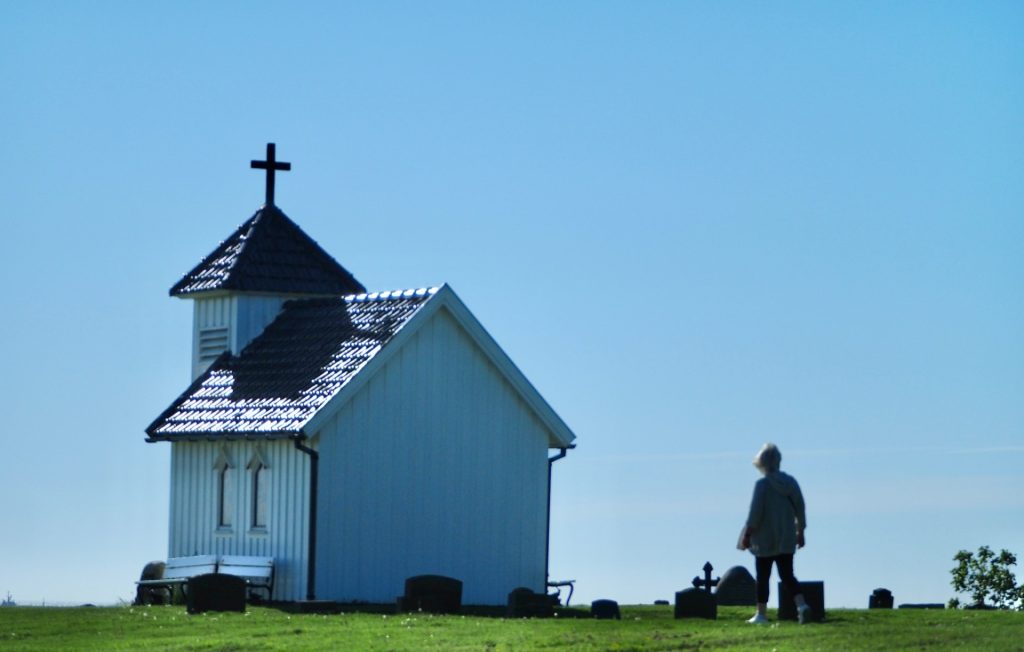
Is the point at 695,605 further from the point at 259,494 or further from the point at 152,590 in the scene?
the point at 152,590

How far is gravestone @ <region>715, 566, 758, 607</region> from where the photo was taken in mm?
43500

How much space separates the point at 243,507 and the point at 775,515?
16539 millimetres

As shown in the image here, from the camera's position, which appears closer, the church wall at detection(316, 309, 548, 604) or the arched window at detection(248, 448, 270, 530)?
the church wall at detection(316, 309, 548, 604)

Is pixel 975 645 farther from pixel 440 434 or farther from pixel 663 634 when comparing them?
pixel 440 434

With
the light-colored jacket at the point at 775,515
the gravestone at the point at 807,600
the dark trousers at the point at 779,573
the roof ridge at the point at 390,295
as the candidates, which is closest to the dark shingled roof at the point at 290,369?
the roof ridge at the point at 390,295

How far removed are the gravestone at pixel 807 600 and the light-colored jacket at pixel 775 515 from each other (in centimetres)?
155

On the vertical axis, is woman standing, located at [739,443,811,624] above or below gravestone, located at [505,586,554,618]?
above

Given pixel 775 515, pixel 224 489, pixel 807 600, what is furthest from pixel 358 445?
pixel 775 515

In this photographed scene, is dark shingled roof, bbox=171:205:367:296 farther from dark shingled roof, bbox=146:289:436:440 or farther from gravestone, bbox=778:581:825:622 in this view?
gravestone, bbox=778:581:825:622

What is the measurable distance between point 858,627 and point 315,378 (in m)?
16.2

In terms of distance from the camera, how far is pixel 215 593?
34.1 meters

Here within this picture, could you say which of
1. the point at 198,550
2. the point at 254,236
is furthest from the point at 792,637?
the point at 254,236

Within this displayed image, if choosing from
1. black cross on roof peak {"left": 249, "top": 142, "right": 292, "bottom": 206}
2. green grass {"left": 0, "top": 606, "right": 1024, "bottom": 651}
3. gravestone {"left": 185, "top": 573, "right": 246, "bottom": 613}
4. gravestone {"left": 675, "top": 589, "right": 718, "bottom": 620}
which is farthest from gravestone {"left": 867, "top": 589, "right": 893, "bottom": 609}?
black cross on roof peak {"left": 249, "top": 142, "right": 292, "bottom": 206}

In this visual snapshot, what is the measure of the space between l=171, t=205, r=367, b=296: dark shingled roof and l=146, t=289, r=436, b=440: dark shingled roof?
0.75 meters
